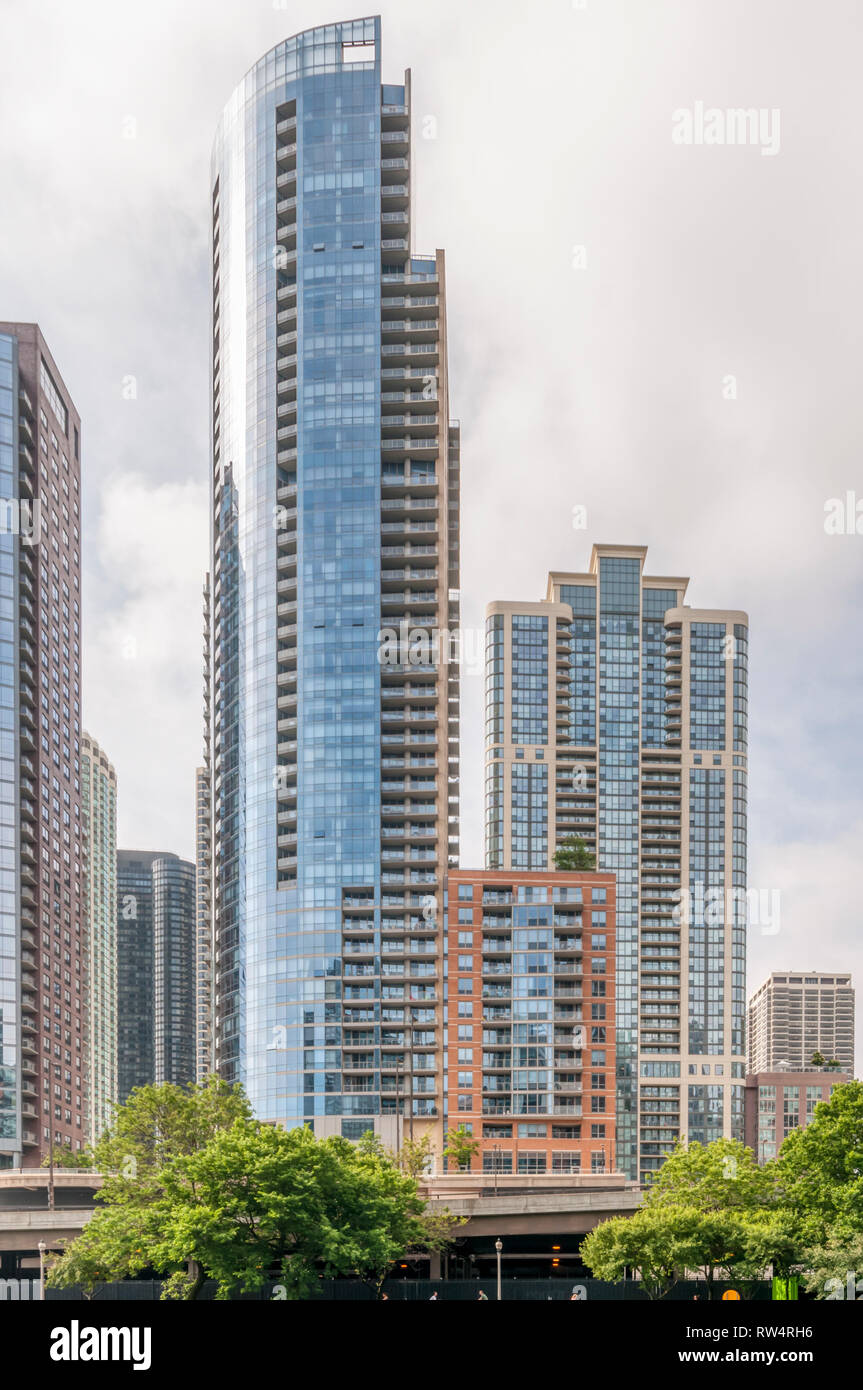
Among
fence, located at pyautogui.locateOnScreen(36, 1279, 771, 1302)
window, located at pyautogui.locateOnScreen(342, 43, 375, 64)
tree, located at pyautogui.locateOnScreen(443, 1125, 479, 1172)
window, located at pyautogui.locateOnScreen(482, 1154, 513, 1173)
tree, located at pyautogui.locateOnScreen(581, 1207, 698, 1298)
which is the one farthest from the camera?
window, located at pyautogui.locateOnScreen(342, 43, 375, 64)

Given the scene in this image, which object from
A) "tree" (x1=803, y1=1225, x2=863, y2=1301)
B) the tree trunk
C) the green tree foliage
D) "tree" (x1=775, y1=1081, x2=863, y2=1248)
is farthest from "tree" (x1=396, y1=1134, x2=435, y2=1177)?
"tree" (x1=803, y1=1225, x2=863, y2=1301)

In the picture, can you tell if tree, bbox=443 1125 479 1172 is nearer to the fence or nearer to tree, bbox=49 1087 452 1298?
the fence

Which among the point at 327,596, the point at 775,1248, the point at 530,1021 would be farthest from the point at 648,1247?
the point at 327,596

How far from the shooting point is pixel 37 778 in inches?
6683

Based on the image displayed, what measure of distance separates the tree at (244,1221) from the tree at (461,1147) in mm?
52642

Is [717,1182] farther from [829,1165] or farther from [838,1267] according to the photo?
[838,1267]

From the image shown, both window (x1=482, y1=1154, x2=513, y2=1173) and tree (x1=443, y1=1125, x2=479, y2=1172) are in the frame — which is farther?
window (x1=482, y1=1154, x2=513, y2=1173)

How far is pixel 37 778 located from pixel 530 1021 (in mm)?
67633

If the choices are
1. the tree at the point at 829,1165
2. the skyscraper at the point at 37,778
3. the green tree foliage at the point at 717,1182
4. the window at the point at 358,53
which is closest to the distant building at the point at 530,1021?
the skyscraper at the point at 37,778

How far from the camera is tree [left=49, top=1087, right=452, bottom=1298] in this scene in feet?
228

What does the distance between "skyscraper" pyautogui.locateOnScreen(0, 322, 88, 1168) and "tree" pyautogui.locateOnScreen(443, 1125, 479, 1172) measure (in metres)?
50.2

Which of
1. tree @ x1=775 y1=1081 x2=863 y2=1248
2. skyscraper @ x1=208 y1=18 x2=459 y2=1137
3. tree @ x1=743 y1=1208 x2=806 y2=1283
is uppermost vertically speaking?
skyscraper @ x1=208 y1=18 x2=459 y2=1137
